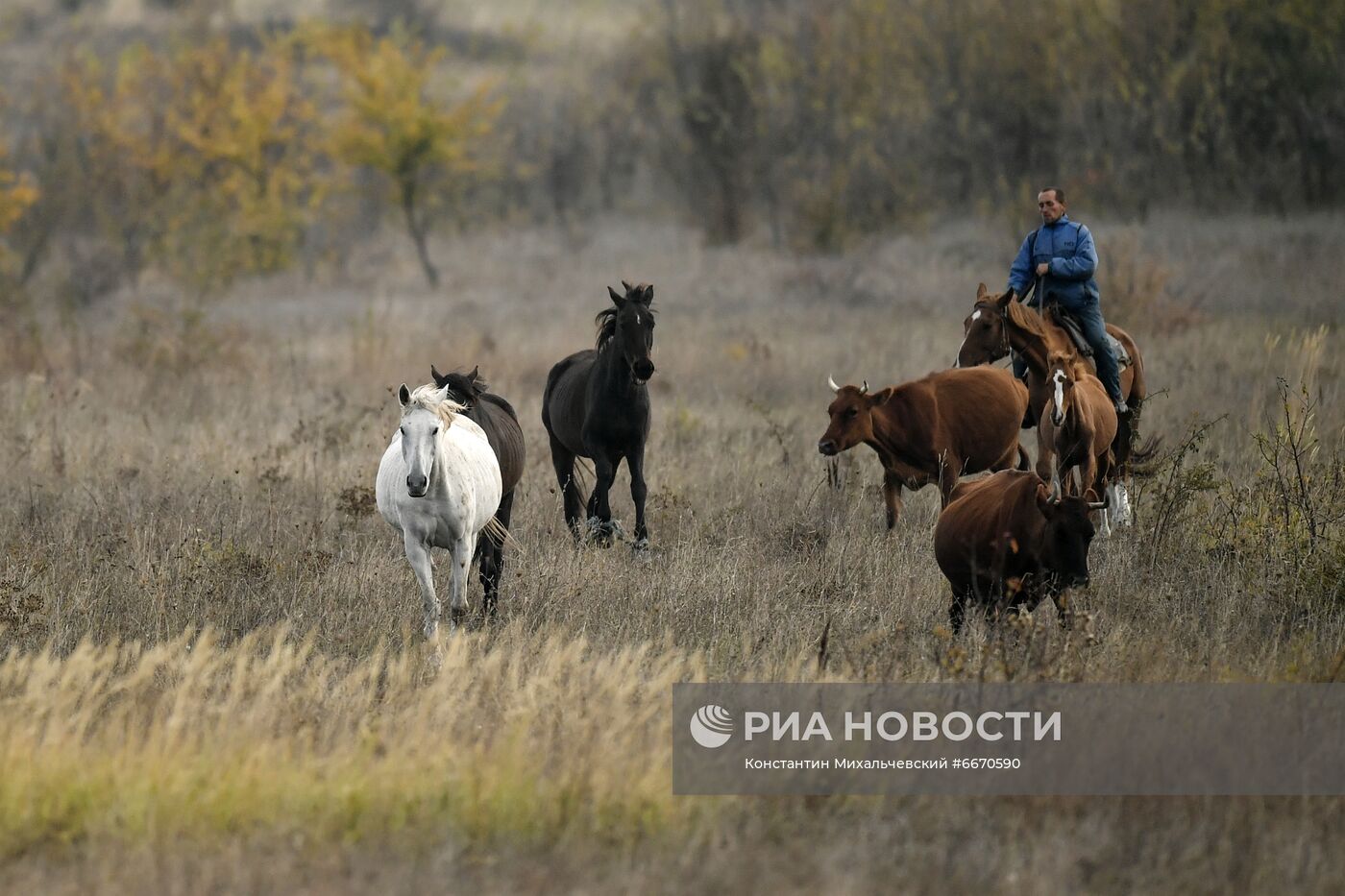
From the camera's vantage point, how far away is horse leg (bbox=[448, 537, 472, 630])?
25.5 ft

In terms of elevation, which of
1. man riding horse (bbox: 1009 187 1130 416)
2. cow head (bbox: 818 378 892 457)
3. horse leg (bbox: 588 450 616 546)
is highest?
man riding horse (bbox: 1009 187 1130 416)

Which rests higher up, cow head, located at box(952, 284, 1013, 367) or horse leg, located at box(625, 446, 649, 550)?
cow head, located at box(952, 284, 1013, 367)

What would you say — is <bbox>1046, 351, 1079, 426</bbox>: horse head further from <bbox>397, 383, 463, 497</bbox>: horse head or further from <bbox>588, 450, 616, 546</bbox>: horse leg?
<bbox>397, 383, 463, 497</bbox>: horse head

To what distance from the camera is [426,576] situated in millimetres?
7574

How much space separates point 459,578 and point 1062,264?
537 centimetres

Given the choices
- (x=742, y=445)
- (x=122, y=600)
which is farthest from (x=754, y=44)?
(x=122, y=600)

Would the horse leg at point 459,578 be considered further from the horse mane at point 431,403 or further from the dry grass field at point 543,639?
the horse mane at point 431,403

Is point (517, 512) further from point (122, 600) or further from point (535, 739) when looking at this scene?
point (535, 739)

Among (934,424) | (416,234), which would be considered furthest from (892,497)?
(416,234)

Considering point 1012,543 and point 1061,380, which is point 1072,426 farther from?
point 1012,543

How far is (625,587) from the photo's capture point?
859 centimetres

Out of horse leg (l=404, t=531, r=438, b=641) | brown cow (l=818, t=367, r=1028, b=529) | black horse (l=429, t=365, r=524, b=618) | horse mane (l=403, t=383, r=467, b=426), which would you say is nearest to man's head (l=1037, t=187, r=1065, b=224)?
brown cow (l=818, t=367, r=1028, b=529)

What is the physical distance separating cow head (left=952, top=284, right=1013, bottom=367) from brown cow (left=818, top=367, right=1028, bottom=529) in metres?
0.15

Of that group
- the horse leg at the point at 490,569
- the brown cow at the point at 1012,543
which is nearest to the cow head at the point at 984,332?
the brown cow at the point at 1012,543
